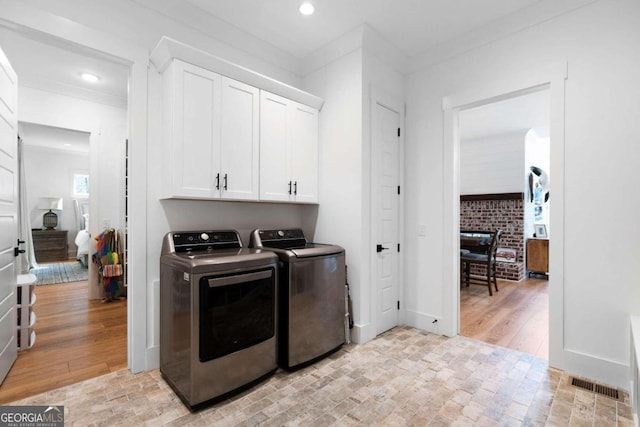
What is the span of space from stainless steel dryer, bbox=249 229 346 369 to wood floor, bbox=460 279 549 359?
4.85ft

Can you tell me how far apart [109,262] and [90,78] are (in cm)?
234

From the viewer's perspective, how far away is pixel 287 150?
2961 millimetres

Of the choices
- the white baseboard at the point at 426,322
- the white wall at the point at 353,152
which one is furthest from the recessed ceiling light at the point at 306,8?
the white baseboard at the point at 426,322

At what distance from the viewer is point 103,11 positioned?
7.25 feet

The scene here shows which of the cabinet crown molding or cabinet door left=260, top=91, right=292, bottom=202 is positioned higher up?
the cabinet crown molding

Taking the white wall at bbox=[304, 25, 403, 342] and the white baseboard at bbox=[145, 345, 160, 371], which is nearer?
the white baseboard at bbox=[145, 345, 160, 371]

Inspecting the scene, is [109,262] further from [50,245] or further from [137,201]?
[50,245]

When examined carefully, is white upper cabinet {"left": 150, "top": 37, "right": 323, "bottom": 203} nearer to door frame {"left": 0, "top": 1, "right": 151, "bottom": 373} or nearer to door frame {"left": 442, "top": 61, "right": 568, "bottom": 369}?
door frame {"left": 0, "top": 1, "right": 151, "bottom": 373}

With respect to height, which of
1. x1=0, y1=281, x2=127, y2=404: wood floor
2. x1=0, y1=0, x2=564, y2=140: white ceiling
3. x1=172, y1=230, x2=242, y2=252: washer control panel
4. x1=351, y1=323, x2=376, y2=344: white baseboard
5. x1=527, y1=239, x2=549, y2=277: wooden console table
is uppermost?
x1=0, y1=0, x2=564, y2=140: white ceiling

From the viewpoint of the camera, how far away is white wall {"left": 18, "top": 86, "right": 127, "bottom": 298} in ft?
13.0

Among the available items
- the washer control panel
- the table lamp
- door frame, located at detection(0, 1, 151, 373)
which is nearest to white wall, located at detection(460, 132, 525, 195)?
the washer control panel

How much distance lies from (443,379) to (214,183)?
225 cm

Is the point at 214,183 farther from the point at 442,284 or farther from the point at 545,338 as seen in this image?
the point at 545,338

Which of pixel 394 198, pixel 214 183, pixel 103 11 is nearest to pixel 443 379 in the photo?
pixel 394 198
